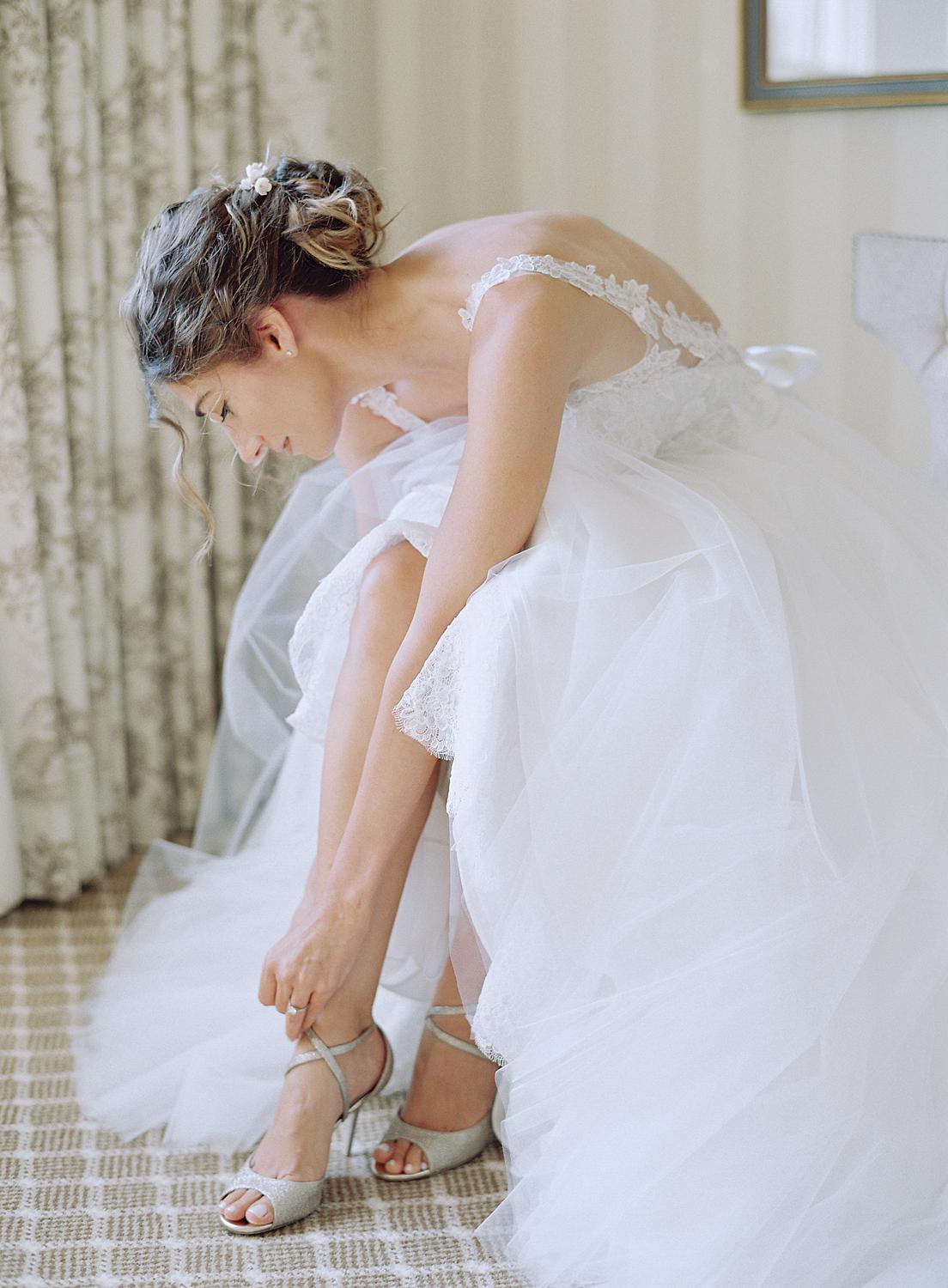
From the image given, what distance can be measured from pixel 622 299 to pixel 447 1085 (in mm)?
885

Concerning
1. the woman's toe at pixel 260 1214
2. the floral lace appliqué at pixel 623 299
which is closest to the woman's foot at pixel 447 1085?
the woman's toe at pixel 260 1214

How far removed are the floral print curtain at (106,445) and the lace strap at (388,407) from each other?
0.50 metres

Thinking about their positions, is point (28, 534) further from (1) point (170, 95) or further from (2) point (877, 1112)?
(2) point (877, 1112)

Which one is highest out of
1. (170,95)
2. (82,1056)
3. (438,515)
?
(170,95)

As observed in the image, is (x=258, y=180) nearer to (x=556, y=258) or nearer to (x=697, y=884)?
(x=556, y=258)

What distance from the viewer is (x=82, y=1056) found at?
65.7 inches

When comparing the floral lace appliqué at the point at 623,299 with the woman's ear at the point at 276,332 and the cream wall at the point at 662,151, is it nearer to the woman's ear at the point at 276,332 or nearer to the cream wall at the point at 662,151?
the woman's ear at the point at 276,332

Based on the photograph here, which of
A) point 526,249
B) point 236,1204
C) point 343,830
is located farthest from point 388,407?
point 236,1204

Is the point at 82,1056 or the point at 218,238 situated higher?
the point at 218,238

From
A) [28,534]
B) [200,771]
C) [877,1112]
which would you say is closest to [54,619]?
[28,534]

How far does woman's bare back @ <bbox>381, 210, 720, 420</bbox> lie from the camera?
1.45 m

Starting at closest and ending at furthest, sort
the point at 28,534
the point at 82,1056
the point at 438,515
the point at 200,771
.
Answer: the point at 438,515 < the point at 82,1056 < the point at 28,534 < the point at 200,771

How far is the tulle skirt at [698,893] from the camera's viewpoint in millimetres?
1127

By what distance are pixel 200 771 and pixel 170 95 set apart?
1154 millimetres
